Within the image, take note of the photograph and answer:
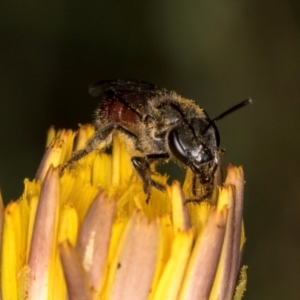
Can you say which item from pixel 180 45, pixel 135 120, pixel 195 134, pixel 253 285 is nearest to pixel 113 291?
pixel 195 134

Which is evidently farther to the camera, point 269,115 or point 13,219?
point 269,115

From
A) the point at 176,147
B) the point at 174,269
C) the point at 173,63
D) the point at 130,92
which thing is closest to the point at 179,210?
the point at 174,269

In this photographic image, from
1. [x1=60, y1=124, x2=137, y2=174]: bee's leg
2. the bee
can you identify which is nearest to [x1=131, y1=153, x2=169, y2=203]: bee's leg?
the bee

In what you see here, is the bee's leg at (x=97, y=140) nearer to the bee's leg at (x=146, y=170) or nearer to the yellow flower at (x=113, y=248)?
the bee's leg at (x=146, y=170)

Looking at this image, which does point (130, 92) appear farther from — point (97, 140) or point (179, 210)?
point (179, 210)

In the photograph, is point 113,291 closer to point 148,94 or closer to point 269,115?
point 148,94

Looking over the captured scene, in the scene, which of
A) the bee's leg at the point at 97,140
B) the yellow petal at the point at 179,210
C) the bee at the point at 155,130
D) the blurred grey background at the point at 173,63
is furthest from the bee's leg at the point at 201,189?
the blurred grey background at the point at 173,63

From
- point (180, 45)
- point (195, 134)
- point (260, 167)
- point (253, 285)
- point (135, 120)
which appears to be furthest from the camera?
point (180, 45)

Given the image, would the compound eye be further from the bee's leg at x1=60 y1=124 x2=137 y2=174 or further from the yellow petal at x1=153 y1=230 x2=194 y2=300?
the yellow petal at x1=153 y1=230 x2=194 y2=300
